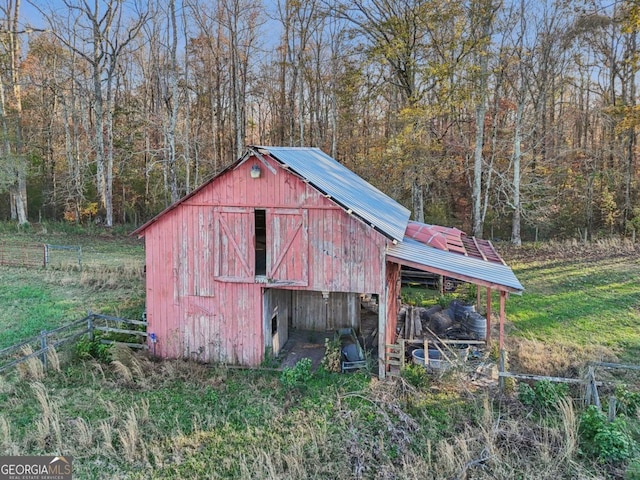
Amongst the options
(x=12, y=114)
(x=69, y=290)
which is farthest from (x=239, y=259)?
(x=12, y=114)

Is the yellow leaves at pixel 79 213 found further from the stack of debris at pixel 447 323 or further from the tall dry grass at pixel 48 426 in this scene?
the stack of debris at pixel 447 323

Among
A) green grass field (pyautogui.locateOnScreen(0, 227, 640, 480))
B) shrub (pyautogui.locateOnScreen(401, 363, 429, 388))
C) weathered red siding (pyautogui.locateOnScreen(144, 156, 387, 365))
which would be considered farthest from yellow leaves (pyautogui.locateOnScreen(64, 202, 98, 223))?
shrub (pyautogui.locateOnScreen(401, 363, 429, 388))

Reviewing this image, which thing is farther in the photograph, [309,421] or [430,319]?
[430,319]

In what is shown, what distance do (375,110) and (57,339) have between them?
28702 mm

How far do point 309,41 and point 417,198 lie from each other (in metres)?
13.7

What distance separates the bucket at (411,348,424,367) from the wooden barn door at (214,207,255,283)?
13.5 ft

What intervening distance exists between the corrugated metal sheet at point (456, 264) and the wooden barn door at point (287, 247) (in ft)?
6.42

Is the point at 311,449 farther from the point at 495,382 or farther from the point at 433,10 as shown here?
the point at 433,10

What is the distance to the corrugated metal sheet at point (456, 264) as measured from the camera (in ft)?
30.5

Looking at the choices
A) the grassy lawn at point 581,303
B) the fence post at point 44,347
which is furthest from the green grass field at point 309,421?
the fence post at point 44,347

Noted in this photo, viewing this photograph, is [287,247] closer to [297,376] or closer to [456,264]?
[297,376]

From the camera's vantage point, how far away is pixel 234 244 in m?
10.4

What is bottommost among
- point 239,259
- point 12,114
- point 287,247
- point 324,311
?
point 324,311

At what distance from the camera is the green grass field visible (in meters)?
6.72
